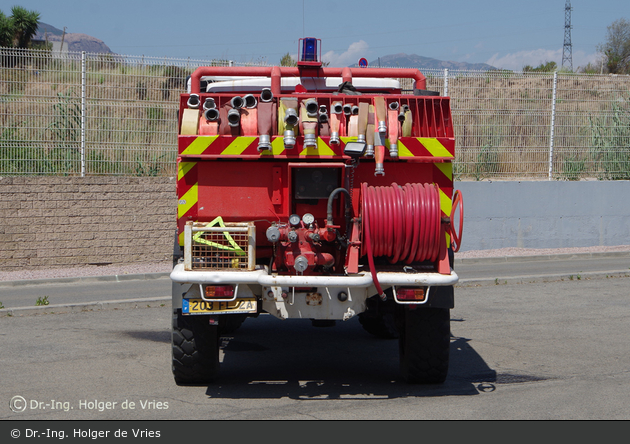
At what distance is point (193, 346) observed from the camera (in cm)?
598

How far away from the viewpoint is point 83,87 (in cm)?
1520

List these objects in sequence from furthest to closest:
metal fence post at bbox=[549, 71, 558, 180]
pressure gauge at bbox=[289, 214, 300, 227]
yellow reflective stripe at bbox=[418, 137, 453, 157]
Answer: metal fence post at bbox=[549, 71, 558, 180] → yellow reflective stripe at bbox=[418, 137, 453, 157] → pressure gauge at bbox=[289, 214, 300, 227]

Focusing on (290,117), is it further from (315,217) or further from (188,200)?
(188,200)

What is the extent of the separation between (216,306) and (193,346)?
607mm

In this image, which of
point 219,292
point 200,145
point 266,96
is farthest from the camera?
point 266,96

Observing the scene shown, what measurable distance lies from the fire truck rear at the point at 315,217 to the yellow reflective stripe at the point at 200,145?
0.04 ft

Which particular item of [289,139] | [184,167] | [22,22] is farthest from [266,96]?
[22,22]

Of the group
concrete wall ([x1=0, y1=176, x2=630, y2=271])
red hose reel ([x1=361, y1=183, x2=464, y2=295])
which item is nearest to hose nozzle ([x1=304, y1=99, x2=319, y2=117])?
red hose reel ([x1=361, y1=183, x2=464, y2=295])

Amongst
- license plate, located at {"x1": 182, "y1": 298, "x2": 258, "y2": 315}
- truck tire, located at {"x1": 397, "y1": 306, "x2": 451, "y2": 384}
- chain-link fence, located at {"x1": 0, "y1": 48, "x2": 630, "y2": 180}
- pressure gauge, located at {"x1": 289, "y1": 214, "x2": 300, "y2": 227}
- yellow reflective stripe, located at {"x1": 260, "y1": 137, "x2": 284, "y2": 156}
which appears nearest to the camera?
license plate, located at {"x1": 182, "y1": 298, "x2": 258, "y2": 315}

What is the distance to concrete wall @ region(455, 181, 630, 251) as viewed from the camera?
17031 mm

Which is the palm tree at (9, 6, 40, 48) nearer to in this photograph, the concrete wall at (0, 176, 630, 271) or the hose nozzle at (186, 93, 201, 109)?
the concrete wall at (0, 176, 630, 271)

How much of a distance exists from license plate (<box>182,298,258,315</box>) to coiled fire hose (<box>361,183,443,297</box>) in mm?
1012

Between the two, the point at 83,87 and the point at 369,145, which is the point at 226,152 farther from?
the point at 83,87
